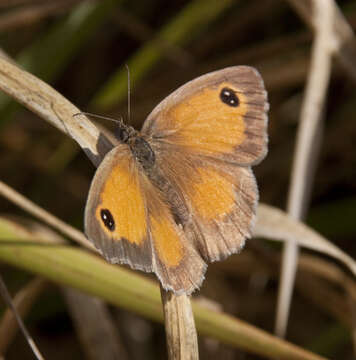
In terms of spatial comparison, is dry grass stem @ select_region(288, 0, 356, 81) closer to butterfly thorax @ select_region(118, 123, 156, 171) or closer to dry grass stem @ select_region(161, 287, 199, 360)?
butterfly thorax @ select_region(118, 123, 156, 171)

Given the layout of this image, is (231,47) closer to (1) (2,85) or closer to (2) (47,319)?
(2) (47,319)

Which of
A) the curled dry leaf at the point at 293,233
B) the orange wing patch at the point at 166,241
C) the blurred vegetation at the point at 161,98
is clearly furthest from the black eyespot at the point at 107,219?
the blurred vegetation at the point at 161,98

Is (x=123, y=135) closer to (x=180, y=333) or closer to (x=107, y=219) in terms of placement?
(x=107, y=219)

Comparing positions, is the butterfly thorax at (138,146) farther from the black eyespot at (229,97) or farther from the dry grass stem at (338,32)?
the dry grass stem at (338,32)

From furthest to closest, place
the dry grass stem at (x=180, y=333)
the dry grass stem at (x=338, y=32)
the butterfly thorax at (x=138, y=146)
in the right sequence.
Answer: the dry grass stem at (x=338, y=32) → the butterfly thorax at (x=138, y=146) → the dry grass stem at (x=180, y=333)

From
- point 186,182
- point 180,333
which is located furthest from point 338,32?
point 180,333

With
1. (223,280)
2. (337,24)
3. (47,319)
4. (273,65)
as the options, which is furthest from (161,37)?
(47,319)
